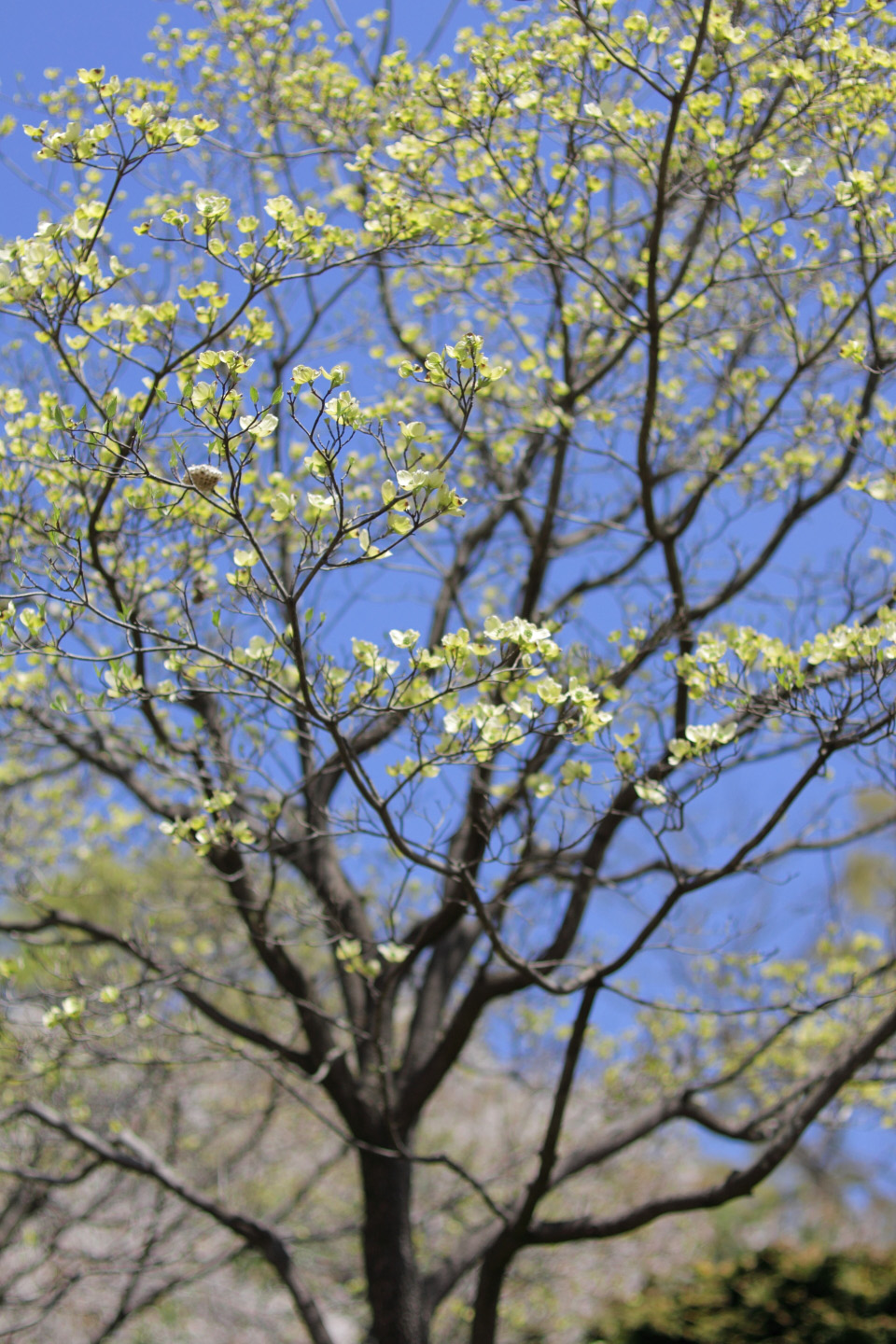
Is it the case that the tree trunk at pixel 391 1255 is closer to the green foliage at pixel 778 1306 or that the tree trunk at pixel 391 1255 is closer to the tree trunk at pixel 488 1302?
the tree trunk at pixel 488 1302

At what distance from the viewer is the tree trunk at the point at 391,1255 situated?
189 inches

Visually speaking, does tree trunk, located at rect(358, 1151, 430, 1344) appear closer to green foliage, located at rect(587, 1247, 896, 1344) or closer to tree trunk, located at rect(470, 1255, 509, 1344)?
tree trunk, located at rect(470, 1255, 509, 1344)

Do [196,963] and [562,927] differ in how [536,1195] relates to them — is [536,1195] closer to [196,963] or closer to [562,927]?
[562,927]

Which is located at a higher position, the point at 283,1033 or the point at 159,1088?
the point at 283,1033

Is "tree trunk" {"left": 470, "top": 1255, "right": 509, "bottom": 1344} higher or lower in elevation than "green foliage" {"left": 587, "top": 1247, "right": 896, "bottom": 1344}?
lower

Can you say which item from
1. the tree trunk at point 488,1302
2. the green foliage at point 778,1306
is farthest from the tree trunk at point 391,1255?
the green foliage at point 778,1306

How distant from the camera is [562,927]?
4.85m

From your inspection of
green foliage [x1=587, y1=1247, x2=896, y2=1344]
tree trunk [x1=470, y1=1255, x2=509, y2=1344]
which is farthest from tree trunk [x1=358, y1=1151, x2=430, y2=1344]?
green foliage [x1=587, y1=1247, x2=896, y2=1344]

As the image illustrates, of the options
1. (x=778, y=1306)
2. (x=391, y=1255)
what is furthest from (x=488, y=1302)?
(x=778, y=1306)

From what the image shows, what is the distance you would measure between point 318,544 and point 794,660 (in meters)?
1.47

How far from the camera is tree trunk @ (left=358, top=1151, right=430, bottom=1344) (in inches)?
189

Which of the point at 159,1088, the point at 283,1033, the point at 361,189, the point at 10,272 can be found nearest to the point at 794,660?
the point at 10,272

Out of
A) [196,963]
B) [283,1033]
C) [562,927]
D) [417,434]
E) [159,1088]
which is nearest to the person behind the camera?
[417,434]

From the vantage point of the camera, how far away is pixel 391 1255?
193 inches
